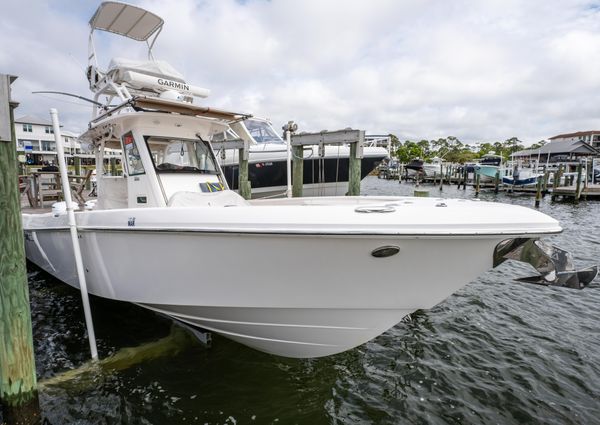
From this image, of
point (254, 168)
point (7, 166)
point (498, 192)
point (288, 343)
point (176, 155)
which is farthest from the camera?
point (498, 192)

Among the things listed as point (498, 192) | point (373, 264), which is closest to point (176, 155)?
A: point (373, 264)

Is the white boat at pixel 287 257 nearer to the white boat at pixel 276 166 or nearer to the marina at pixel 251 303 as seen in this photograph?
the marina at pixel 251 303

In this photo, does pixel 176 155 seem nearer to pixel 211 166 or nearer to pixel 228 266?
pixel 211 166

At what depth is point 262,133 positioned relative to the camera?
12391 millimetres

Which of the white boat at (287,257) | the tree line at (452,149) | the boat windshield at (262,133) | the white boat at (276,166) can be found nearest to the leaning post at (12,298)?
the white boat at (287,257)

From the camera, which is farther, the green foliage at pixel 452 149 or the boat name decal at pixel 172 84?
the green foliage at pixel 452 149

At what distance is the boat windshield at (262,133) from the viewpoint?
40.3ft

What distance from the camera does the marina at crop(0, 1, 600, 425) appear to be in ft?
8.93

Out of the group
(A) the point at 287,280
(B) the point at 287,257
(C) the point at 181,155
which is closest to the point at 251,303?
(A) the point at 287,280

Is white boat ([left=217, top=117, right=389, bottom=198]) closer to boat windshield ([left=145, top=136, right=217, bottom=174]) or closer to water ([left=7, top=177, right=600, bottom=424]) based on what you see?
boat windshield ([left=145, top=136, right=217, bottom=174])

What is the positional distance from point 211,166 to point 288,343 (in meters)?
2.77

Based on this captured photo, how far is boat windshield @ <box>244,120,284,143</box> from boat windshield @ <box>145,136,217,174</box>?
7506 millimetres

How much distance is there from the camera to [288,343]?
3430 millimetres

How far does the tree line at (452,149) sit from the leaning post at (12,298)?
73047 millimetres
